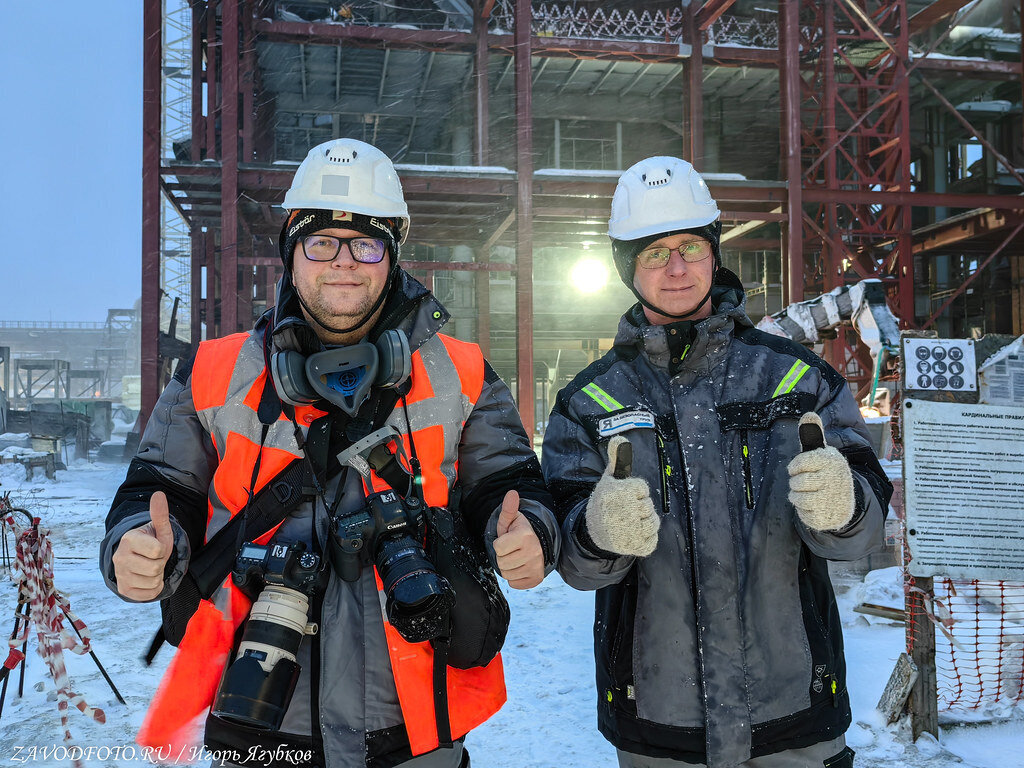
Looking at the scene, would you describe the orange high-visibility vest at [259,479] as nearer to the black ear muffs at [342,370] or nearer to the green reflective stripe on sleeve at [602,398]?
the black ear muffs at [342,370]

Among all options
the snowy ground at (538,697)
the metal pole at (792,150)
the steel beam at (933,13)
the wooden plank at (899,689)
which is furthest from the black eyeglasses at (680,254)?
the steel beam at (933,13)

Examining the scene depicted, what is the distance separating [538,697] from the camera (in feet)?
14.1

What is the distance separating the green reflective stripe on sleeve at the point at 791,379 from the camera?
2.02m

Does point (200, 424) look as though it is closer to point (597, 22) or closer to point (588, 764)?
point (588, 764)

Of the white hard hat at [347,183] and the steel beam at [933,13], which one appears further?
the steel beam at [933,13]

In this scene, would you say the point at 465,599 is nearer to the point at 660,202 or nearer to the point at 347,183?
the point at 347,183

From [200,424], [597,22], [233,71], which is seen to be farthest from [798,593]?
[597,22]

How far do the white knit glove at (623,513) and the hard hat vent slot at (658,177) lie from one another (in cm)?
105

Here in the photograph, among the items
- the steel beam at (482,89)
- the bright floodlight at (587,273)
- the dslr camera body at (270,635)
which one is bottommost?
the dslr camera body at (270,635)

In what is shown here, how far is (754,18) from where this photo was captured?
58.6 ft

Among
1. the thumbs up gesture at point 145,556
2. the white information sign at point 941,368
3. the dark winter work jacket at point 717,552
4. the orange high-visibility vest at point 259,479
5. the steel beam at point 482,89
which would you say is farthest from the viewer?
the steel beam at point 482,89

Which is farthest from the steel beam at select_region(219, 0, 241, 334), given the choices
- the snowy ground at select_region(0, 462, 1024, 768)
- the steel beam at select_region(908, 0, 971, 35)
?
the steel beam at select_region(908, 0, 971, 35)

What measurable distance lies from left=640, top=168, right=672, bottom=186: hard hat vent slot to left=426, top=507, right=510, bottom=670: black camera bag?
4.33 feet

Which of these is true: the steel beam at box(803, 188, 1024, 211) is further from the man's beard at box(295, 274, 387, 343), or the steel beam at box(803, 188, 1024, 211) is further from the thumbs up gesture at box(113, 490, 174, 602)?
the thumbs up gesture at box(113, 490, 174, 602)
